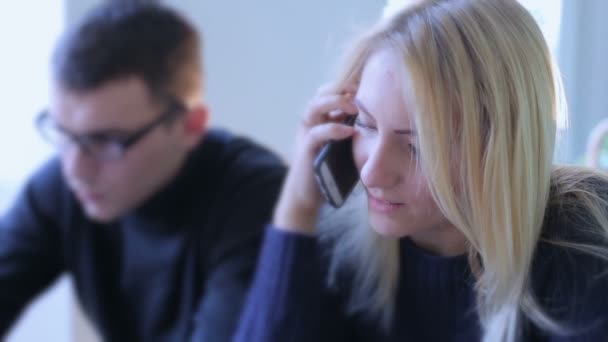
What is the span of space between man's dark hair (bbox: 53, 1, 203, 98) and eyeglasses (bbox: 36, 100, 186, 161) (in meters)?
0.07

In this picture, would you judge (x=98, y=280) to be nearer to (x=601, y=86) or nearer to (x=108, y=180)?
(x=108, y=180)

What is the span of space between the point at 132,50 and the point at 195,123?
17cm

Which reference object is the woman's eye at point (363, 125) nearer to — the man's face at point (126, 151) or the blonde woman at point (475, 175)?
the blonde woman at point (475, 175)

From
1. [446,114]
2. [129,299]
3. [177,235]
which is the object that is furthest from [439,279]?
[129,299]

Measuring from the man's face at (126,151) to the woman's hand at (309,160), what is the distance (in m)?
0.34

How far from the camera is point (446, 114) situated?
571mm

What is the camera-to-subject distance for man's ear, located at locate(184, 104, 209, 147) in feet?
3.80

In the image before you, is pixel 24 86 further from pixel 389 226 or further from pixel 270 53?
pixel 389 226

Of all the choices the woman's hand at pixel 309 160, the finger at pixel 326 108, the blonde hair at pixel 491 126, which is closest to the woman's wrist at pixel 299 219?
the woman's hand at pixel 309 160

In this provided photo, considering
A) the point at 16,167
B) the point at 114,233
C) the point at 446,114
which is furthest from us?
the point at 16,167

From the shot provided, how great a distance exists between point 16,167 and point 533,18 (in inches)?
51.2

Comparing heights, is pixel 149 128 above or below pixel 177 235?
above

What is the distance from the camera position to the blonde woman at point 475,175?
0.57 m

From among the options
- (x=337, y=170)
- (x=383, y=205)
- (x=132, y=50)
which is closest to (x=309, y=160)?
(x=337, y=170)
